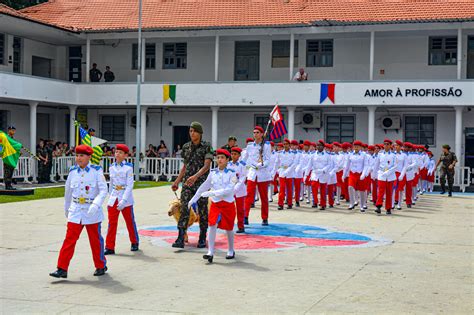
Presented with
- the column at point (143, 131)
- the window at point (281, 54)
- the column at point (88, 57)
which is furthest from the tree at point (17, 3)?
the window at point (281, 54)

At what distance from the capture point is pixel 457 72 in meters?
30.0

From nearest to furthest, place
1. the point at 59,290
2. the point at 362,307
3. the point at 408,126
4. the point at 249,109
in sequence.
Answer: the point at 362,307 < the point at 59,290 < the point at 408,126 < the point at 249,109

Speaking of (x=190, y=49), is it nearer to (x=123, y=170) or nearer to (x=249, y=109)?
(x=249, y=109)

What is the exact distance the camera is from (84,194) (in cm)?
926

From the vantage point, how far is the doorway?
3428cm

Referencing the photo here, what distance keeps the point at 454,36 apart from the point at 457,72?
2085mm

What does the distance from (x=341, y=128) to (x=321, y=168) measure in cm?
1363

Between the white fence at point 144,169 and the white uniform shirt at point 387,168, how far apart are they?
36.4 feet

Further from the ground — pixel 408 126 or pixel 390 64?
pixel 390 64

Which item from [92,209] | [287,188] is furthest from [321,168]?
[92,209]

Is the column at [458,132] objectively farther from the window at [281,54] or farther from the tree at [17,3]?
the tree at [17,3]

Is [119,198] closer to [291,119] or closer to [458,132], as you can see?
[291,119]

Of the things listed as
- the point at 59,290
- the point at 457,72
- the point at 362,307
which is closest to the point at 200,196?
the point at 59,290

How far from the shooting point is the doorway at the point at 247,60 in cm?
3428
